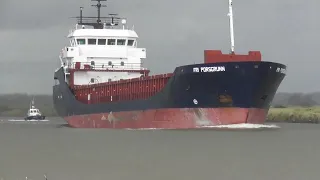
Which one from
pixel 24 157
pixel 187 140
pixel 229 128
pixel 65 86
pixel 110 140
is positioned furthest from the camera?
pixel 65 86

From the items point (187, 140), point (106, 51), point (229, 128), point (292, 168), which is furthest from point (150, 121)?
point (292, 168)

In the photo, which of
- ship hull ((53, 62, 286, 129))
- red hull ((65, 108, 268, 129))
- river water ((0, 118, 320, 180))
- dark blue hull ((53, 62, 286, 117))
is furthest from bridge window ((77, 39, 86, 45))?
river water ((0, 118, 320, 180))

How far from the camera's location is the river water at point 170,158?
1561 centimetres

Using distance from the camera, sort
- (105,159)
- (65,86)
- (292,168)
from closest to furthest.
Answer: (292,168), (105,159), (65,86)

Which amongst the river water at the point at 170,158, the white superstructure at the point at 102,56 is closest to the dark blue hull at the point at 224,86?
the river water at the point at 170,158

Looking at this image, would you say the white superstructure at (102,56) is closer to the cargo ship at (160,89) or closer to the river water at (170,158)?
the cargo ship at (160,89)

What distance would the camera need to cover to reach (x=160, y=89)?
32.6m

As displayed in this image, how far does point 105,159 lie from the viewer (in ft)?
61.3

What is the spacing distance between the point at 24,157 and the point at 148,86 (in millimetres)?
14705

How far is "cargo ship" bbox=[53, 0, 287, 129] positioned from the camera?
29734 millimetres

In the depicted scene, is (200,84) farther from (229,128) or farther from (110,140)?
(110,140)

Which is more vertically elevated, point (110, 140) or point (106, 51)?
point (106, 51)

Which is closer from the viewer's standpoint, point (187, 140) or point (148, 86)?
point (187, 140)

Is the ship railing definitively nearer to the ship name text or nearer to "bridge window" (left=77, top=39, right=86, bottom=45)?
Result: "bridge window" (left=77, top=39, right=86, bottom=45)
